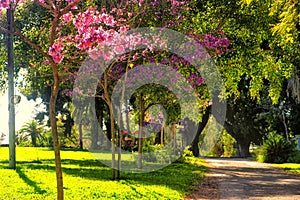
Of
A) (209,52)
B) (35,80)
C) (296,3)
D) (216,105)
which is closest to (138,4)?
(209,52)

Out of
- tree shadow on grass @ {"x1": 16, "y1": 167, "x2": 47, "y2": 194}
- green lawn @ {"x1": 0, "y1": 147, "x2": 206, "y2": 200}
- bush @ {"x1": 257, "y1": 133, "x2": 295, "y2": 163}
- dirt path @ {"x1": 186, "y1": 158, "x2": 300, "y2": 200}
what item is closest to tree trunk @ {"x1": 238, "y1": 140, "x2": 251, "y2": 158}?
bush @ {"x1": 257, "y1": 133, "x2": 295, "y2": 163}

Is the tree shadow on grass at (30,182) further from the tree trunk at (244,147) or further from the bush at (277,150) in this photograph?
the tree trunk at (244,147)

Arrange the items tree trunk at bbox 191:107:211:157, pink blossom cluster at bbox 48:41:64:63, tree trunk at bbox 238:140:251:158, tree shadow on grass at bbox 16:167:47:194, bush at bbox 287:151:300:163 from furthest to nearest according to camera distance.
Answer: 1. tree trunk at bbox 238:140:251:158
2. tree trunk at bbox 191:107:211:157
3. bush at bbox 287:151:300:163
4. tree shadow on grass at bbox 16:167:47:194
5. pink blossom cluster at bbox 48:41:64:63

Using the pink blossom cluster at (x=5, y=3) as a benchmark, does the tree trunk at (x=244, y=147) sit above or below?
below

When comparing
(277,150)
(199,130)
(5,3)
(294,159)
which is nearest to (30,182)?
(5,3)

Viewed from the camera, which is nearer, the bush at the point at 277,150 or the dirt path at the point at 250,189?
the dirt path at the point at 250,189

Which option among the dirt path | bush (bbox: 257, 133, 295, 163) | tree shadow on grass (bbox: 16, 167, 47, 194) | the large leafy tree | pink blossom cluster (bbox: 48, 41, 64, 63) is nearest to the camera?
pink blossom cluster (bbox: 48, 41, 64, 63)

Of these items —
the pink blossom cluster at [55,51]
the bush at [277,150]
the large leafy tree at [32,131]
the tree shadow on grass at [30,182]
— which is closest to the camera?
the pink blossom cluster at [55,51]

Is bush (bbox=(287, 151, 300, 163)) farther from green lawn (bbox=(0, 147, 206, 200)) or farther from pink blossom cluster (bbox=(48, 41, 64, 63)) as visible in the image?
pink blossom cluster (bbox=(48, 41, 64, 63))

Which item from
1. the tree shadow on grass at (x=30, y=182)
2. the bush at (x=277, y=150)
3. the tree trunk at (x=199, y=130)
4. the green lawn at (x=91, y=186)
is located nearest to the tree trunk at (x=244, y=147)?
the tree trunk at (x=199, y=130)

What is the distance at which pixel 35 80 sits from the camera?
22.9 m

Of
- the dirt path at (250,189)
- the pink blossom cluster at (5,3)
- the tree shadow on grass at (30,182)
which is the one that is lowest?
the dirt path at (250,189)

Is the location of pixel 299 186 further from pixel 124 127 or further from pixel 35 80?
pixel 124 127

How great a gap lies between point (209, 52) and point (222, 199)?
5907 mm
